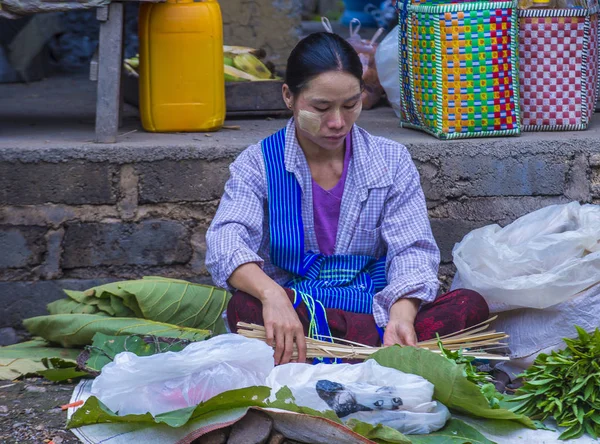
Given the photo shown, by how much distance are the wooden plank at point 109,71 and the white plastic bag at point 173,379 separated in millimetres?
1312

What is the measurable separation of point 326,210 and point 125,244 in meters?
0.93

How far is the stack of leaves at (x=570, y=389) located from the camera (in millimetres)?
2504

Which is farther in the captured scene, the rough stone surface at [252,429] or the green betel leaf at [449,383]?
the green betel leaf at [449,383]

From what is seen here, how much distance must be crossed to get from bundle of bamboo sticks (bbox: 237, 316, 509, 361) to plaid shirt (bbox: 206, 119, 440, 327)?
0.14 m

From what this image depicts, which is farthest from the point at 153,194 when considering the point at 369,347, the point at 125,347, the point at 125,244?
the point at 369,347

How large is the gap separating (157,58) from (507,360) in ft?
6.00

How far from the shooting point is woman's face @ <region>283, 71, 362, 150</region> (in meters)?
2.86

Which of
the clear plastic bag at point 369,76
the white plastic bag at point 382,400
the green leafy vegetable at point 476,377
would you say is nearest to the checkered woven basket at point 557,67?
the clear plastic bag at point 369,76

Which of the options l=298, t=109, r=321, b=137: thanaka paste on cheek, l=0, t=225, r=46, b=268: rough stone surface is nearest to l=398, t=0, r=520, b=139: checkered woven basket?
l=298, t=109, r=321, b=137: thanaka paste on cheek

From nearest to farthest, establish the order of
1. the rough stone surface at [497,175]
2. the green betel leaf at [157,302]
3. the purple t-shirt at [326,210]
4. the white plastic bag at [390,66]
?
the purple t-shirt at [326,210]
the green betel leaf at [157,302]
the rough stone surface at [497,175]
the white plastic bag at [390,66]

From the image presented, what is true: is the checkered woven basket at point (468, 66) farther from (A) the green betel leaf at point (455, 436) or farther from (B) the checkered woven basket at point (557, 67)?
(A) the green betel leaf at point (455, 436)

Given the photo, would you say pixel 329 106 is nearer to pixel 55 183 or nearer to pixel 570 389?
pixel 570 389

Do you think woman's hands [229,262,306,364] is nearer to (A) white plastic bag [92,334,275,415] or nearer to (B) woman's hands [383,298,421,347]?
(A) white plastic bag [92,334,275,415]

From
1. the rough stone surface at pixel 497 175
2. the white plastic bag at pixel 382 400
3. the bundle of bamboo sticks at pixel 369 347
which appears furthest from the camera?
the rough stone surface at pixel 497 175
